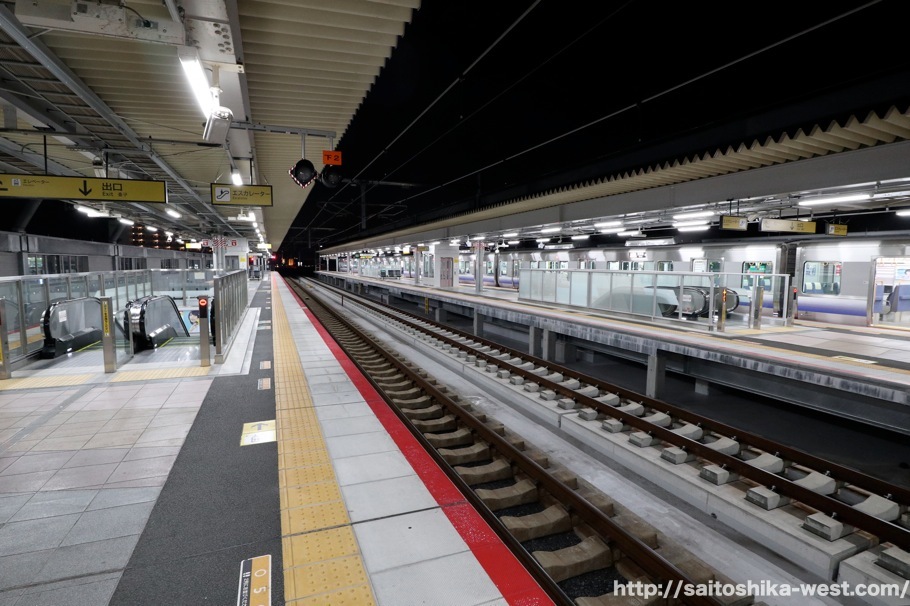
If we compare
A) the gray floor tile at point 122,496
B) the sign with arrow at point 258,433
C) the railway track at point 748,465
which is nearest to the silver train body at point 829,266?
the railway track at point 748,465

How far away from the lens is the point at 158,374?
7.60 meters

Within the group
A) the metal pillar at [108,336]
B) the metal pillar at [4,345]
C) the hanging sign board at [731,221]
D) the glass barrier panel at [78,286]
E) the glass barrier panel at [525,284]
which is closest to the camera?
the metal pillar at [4,345]

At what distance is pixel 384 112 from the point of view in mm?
10625

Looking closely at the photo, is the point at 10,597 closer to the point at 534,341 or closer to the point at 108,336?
the point at 108,336

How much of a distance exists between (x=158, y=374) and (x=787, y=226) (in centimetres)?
1462

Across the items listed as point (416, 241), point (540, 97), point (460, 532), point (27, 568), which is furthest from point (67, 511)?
point (416, 241)

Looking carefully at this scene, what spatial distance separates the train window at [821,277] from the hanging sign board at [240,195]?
15964 millimetres

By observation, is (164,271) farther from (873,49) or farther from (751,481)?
(873,49)

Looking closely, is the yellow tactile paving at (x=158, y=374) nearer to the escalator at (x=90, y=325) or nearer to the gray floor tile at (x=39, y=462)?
the escalator at (x=90, y=325)

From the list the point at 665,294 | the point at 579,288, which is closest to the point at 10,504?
the point at 665,294

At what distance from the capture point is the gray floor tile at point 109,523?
3199 mm

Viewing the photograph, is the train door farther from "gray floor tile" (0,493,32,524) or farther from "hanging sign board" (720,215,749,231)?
"gray floor tile" (0,493,32,524)

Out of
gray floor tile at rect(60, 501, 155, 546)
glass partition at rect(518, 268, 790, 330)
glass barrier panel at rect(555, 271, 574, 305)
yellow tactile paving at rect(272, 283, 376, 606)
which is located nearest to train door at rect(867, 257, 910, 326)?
glass partition at rect(518, 268, 790, 330)

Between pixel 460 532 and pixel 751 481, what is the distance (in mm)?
3519
